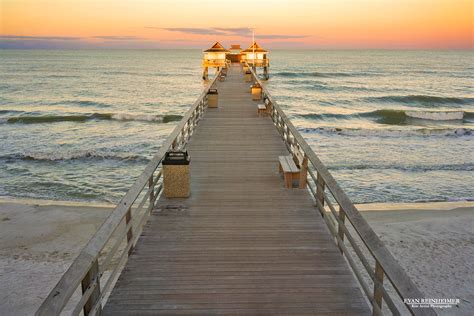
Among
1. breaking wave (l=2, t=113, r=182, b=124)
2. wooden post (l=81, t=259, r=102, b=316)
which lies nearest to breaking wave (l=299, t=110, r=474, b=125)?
breaking wave (l=2, t=113, r=182, b=124)

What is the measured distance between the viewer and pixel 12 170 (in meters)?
19.3

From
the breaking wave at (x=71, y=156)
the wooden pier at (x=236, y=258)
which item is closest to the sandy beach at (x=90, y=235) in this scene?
the wooden pier at (x=236, y=258)

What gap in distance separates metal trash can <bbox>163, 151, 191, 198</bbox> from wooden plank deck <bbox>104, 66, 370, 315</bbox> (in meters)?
0.20

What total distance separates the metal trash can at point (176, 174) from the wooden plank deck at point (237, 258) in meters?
0.20

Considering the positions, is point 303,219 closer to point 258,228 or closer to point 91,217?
point 258,228

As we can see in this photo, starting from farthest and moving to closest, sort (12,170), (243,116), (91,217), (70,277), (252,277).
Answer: (12,170) < (243,116) < (91,217) < (252,277) < (70,277)

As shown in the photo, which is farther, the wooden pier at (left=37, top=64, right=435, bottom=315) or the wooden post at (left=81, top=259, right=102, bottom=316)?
the wooden pier at (left=37, top=64, right=435, bottom=315)

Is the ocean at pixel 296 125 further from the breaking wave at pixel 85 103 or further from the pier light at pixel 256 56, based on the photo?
the pier light at pixel 256 56

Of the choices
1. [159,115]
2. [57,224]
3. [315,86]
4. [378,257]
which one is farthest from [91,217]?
[315,86]

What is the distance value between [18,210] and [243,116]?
8.44m

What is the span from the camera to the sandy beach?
934 cm

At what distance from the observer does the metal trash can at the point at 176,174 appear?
7.13m

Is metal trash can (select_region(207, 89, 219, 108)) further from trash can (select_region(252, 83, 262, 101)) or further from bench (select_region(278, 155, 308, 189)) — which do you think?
bench (select_region(278, 155, 308, 189))

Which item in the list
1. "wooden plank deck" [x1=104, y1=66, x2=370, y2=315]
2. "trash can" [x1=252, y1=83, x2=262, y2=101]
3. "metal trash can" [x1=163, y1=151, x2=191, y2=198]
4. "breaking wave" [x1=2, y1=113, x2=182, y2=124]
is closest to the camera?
"wooden plank deck" [x1=104, y1=66, x2=370, y2=315]
